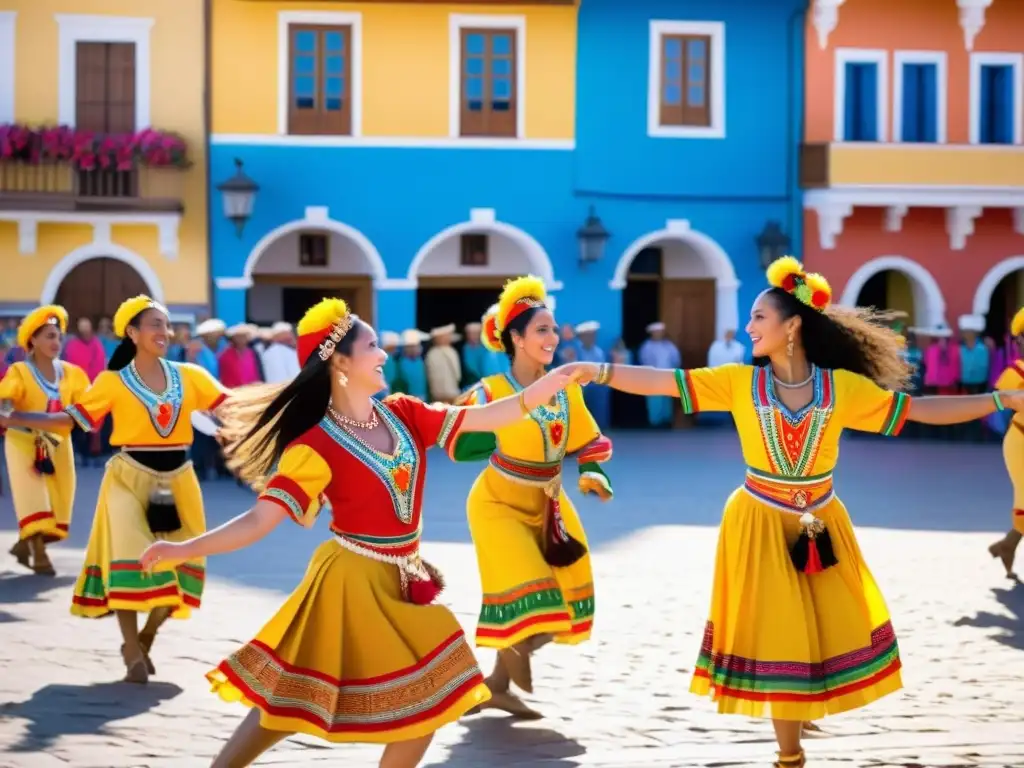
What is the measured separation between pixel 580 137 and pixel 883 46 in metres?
4.96

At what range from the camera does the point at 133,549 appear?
8.48m

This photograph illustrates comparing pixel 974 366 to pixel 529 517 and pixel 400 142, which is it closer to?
pixel 400 142

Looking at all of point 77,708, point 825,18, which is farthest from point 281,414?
point 825,18

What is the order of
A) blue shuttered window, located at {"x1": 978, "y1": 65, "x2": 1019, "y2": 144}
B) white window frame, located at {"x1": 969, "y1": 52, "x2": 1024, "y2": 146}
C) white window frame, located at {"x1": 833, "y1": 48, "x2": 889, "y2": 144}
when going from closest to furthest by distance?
1. white window frame, located at {"x1": 833, "y1": 48, "x2": 889, "y2": 144}
2. white window frame, located at {"x1": 969, "y1": 52, "x2": 1024, "y2": 146}
3. blue shuttered window, located at {"x1": 978, "y1": 65, "x2": 1019, "y2": 144}

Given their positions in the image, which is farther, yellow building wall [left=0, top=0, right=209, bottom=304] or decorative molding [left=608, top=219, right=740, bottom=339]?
decorative molding [left=608, top=219, right=740, bottom=339]

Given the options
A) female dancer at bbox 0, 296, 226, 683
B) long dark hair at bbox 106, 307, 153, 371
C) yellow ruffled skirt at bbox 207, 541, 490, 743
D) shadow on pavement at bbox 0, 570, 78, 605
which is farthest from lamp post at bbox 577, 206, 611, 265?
yellow ruffled skirt at bbox 207, 541, 490, 743

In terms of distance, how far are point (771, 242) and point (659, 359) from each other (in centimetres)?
279

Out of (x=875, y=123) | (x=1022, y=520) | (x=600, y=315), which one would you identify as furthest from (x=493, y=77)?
(x=1022, y=520)

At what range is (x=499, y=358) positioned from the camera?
24438 millimetres

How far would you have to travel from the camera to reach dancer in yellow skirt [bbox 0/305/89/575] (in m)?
11.5

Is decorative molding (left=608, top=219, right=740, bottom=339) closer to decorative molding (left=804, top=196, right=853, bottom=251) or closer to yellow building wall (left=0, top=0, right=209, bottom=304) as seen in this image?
decorative molding (left=804, top=196, right=853, bottom=251)

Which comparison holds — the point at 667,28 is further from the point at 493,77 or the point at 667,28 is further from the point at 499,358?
the point at 499,358

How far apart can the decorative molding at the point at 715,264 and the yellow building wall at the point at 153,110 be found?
20.5ft

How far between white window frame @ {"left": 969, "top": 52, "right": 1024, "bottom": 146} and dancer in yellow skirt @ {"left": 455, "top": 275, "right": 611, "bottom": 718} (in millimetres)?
20747
